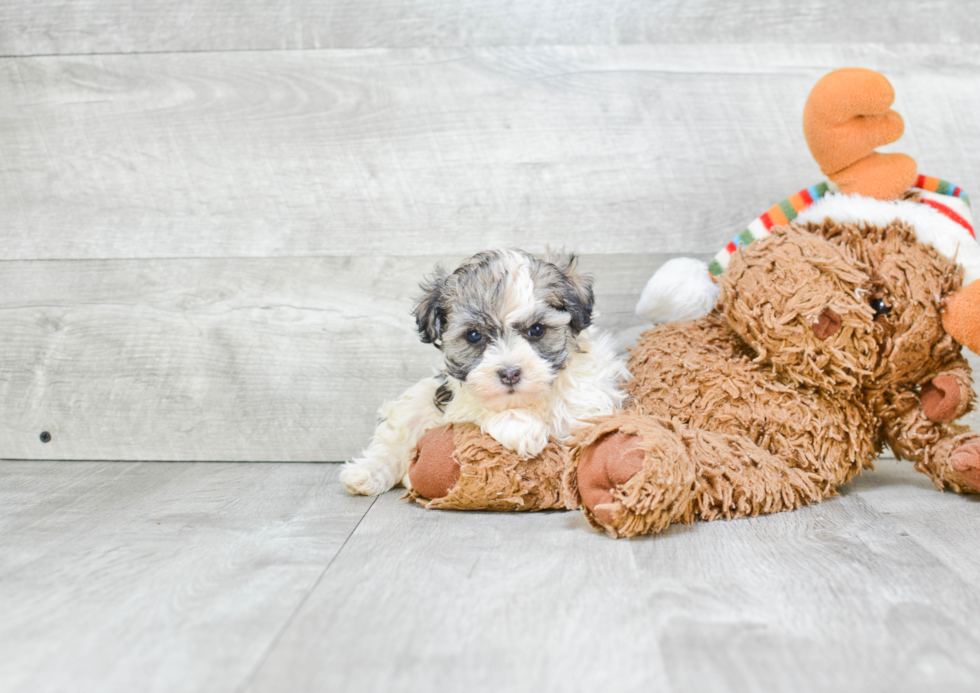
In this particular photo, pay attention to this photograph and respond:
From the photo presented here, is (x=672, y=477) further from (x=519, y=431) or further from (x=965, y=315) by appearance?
(x=965, y=315)

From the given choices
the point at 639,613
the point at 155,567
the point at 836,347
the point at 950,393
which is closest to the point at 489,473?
the point at 639,613

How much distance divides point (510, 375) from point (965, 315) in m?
0.92

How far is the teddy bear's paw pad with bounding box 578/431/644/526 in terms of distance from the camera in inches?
53.7

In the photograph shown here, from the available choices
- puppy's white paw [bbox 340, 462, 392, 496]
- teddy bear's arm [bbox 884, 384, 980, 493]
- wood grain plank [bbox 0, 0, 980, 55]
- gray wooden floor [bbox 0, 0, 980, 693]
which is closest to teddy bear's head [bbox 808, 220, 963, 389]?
teddy bear's arm [bbox 884, 384, 980, 493]

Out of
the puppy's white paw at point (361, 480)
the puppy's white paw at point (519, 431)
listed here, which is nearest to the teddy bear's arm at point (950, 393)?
the puppy's white paw at point (519, 431)

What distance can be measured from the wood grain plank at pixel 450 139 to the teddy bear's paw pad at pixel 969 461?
2.74 feet

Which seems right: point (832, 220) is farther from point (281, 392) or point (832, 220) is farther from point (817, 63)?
point (281, 392)

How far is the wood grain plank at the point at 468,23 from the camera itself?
210cm

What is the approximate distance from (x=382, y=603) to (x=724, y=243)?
146 cm

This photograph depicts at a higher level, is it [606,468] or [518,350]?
[518,350]

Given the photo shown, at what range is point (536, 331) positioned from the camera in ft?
5.05

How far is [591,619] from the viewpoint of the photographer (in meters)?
1.05

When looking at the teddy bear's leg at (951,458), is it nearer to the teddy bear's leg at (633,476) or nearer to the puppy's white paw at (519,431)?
the teddy bear's leg at (633,476)

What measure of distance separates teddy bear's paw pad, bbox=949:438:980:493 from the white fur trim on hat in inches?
13.6
